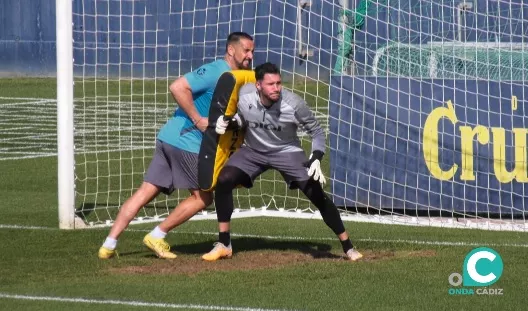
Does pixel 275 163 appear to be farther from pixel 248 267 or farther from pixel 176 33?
pixel 176 33

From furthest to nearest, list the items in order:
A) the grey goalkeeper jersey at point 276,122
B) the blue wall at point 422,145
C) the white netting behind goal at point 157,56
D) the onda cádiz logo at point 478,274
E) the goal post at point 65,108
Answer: the white netting behind goal at point 157,56
the blue wall at point 422,145
the goal post at point 65,108
the grey goalkeeper jersey at point 276,122
the onda cádiz logo at point 478,274

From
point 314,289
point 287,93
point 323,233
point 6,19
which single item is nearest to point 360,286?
point 314,289

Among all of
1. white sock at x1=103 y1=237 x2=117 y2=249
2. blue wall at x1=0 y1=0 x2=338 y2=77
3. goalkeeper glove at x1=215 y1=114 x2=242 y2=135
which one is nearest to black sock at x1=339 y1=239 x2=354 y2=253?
goalkeeper glove at x1=215 y1=114 x2=242 y2=135

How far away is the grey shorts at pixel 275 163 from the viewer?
428 inches

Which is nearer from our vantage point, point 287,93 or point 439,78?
point 287,93

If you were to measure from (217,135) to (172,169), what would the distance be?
1.82 ft

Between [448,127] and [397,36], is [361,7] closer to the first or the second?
[397,36]

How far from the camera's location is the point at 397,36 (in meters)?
16.2

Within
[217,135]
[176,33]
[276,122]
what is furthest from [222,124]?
[176,33]

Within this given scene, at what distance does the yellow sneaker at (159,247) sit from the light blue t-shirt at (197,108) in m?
0.85

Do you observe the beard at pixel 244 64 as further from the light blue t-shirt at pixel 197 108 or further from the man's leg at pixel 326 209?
the man's leg at pixel 326 209

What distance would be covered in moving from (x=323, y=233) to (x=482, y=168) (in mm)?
2229

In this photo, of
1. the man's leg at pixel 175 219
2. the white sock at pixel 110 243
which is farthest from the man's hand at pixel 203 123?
the white sock at pixel 110 243

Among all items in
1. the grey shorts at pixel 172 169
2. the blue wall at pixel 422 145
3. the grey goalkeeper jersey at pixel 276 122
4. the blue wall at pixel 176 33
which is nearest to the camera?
the grey goalkeeper jersey at pixel 276 122
